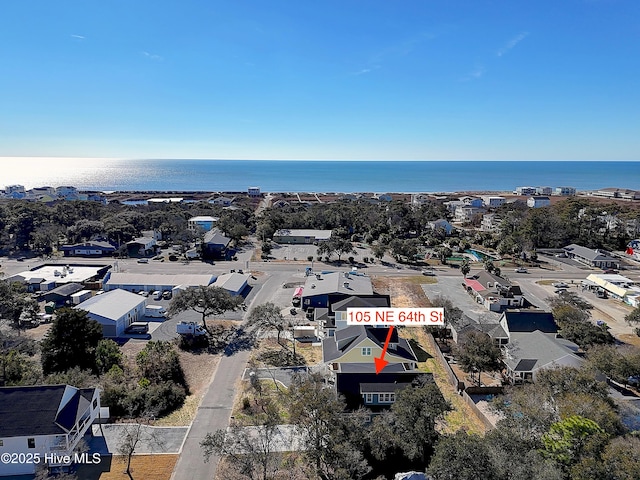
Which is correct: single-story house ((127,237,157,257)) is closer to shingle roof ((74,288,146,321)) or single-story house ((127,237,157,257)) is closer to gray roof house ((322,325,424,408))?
shingle roof ((74,288,146,321))

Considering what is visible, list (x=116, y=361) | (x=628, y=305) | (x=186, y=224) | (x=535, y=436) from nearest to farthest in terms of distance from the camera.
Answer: (x=535, y=436), (x=116, y=361), (x=628, y=305), (x=186, y=224)

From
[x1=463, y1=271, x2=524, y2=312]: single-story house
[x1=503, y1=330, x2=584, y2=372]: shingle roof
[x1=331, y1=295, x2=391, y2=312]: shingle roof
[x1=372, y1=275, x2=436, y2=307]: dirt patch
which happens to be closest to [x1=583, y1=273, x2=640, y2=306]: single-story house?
[x1=463, y1=271, x2=524, y2=312]: single-story house

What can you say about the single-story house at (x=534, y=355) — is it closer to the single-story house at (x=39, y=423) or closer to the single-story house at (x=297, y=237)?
the single-story house at (x=39, y=423)

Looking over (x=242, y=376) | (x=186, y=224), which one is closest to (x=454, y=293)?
(x=242, y=376)

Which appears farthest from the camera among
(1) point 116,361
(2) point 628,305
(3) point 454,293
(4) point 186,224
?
(4) point 186,224

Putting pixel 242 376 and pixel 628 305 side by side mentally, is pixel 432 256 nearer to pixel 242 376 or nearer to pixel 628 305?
A: pixel 628 305

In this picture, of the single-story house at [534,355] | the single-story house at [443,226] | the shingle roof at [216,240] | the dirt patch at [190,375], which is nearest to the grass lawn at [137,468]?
the dirt patch at [190,375]

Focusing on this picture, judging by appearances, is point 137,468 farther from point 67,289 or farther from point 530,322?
point 67,289
